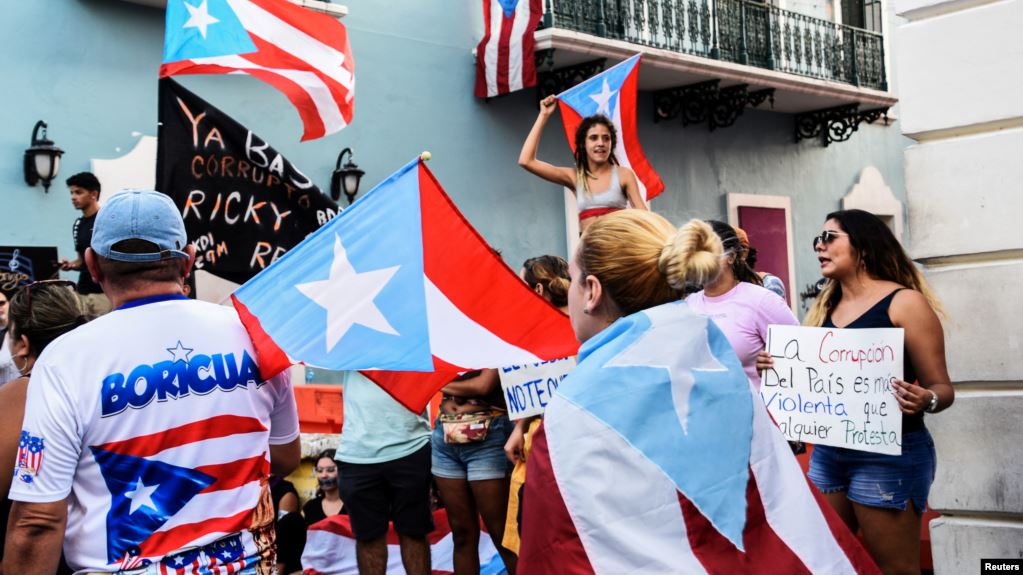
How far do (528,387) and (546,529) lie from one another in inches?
130

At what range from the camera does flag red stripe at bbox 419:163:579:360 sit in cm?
388

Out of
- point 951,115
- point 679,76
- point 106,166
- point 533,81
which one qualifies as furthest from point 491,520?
point 679,76

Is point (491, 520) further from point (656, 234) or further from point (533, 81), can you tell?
point (533, 81)

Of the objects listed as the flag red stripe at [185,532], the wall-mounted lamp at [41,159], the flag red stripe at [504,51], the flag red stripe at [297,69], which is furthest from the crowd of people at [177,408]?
the flag red stripe at [504,51]

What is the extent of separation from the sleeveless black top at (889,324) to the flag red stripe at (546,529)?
249 centimetres

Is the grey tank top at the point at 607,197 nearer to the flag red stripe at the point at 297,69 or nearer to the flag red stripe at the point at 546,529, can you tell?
the flag red stripe at the point at 297,69

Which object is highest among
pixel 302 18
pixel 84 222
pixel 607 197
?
pixel 302 18

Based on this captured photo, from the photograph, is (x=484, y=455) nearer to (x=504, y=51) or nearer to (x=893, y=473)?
(x=893, y=473)

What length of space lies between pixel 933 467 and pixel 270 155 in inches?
112

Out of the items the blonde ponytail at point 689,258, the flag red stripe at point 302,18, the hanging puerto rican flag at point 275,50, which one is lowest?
the blonde ponytail at point 689,258

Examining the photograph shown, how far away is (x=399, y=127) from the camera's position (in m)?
12.5

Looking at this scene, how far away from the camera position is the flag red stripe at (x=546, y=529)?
7.81 feet

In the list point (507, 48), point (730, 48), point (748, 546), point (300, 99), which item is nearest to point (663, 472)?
point (748, 546)

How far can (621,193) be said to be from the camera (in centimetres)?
687
